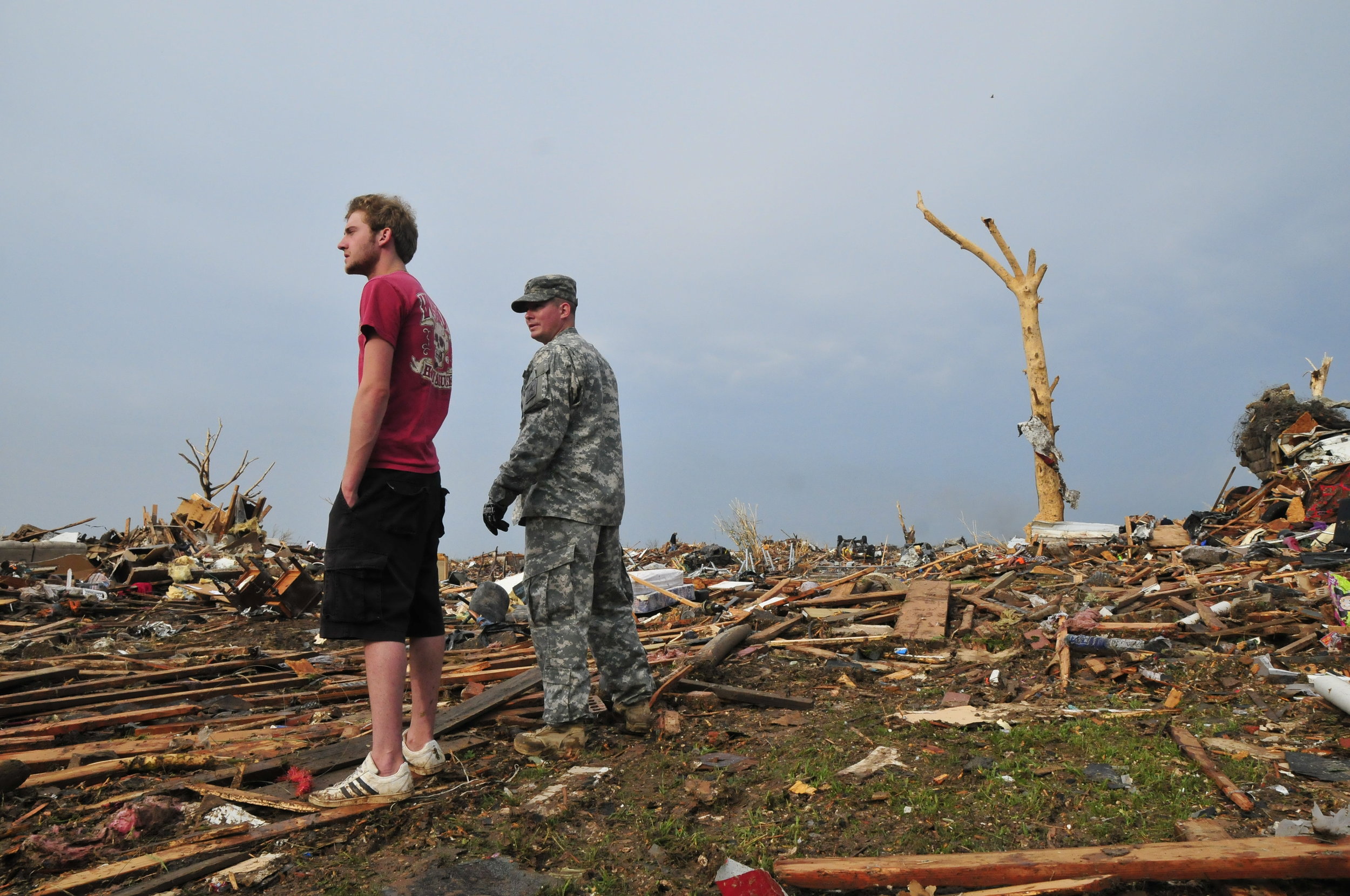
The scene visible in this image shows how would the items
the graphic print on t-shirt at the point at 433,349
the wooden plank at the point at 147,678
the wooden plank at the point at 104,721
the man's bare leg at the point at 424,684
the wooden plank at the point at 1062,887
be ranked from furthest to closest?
the wooden plank at the point at 147,678, the wooden plank at the point at 104,721, the man's bare leg at the point at 424,684, the graphic print on t-shirt at the point at 433,349, the wooden plank at the point at 1062,887

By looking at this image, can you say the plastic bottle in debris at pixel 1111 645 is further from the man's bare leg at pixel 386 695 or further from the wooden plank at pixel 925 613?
the man's bare leg at pixel 386 695

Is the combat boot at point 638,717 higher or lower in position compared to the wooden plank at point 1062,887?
higher

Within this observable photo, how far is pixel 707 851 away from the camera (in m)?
3.03

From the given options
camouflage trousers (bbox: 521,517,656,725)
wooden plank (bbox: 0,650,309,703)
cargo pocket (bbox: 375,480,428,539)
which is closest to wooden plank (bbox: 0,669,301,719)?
wooden plank (bbox: 0,650,309,703)

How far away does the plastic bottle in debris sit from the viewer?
6.25 metres

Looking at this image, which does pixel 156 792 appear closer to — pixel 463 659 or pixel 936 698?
pixel 463 659

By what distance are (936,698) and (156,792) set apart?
14.7 ft

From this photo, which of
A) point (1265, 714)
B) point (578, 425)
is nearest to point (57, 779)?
point (578, 425)

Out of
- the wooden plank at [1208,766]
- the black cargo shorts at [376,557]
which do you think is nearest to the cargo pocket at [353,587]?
the black cargo shorts at [376,557]

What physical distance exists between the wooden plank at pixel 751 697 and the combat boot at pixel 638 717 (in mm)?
840

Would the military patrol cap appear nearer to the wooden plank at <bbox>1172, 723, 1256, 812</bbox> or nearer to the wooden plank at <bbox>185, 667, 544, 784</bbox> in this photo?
the wooden plank at <bbox>185, 667, 544, 784</bbox>

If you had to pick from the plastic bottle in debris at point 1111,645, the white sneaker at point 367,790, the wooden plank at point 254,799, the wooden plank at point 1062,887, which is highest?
the plastic bottle in debris at point 1111,645

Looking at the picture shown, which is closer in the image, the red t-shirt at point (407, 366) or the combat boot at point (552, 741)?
the red t-shirt at point (407, 366)

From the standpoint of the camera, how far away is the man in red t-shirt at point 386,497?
3.42 m
